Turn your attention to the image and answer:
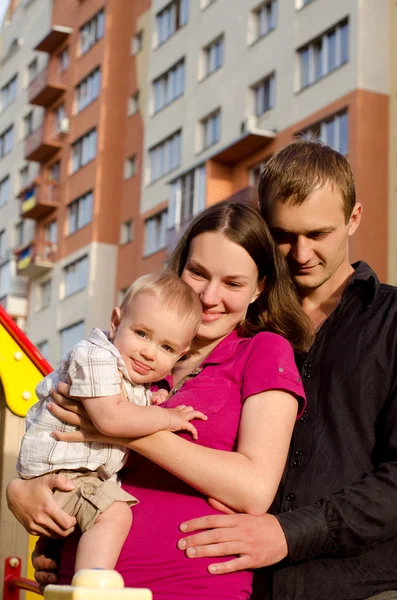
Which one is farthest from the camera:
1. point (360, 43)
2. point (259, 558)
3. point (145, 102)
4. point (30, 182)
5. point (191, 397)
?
point (30, 182)

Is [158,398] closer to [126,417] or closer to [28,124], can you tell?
[126,417]

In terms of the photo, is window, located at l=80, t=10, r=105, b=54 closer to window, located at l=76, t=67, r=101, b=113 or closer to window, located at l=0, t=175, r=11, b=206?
window, located at l=76, t=67, r=101, b=113

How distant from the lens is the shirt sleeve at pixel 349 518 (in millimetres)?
3354

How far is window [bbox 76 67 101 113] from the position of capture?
117 feet

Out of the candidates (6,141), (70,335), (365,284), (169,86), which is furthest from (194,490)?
(6,141)

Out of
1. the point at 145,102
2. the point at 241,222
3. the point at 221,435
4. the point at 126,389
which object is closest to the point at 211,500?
the point at 221,435

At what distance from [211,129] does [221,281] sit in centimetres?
2528

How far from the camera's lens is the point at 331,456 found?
140 inches

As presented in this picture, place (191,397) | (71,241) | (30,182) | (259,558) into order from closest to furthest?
1. (259,558)
2. (191,397)
3. (71,241)
4. (30,182)

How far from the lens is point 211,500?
10.6ft

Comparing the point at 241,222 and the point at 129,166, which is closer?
the point at 241,222

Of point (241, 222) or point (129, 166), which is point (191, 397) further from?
point (129, 166)

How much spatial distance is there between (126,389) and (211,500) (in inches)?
17.5

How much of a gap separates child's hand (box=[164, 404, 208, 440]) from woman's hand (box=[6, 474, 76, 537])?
0.38 metres
